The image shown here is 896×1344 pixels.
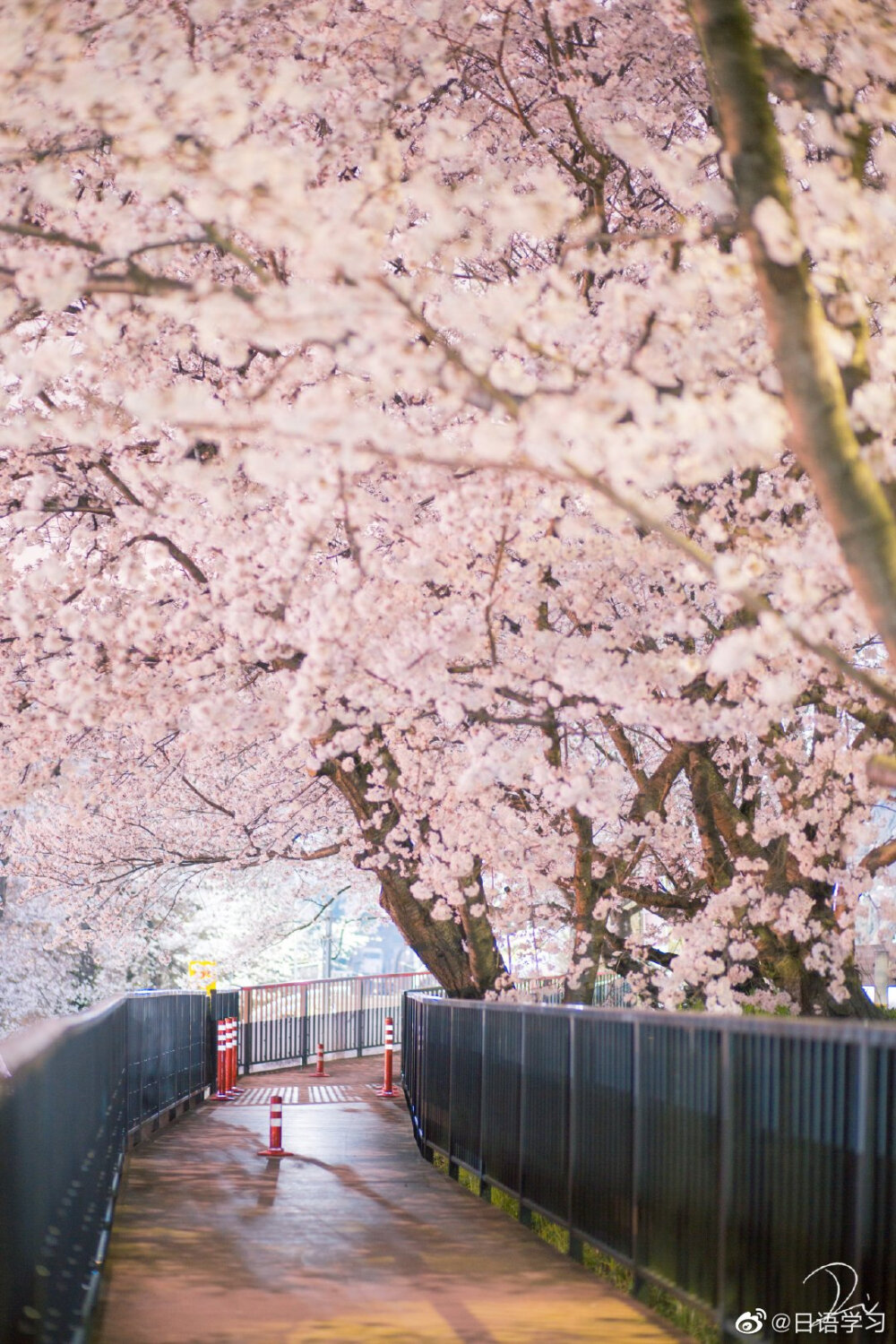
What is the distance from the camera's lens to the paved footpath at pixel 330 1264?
702cm

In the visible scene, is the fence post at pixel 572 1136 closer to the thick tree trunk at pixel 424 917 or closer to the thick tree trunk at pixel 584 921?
the thick tree trunk at pixel 584 921

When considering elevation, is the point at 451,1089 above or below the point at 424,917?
below

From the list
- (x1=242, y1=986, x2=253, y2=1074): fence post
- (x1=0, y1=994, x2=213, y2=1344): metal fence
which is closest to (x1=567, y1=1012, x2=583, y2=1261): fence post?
(x1=0, y1=994, x2=213, y2=1344): metal fence

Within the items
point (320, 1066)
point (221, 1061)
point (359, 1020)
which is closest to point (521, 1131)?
point (221, 1061)

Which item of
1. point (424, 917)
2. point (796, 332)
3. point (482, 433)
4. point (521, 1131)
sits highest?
point (796, 332)

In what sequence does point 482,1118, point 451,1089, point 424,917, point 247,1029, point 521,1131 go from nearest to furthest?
point 521,1131 < point 482,1118 < point 451,1089 < point 424,917 < point 247,1029

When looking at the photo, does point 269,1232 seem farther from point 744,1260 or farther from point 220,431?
point 220,431

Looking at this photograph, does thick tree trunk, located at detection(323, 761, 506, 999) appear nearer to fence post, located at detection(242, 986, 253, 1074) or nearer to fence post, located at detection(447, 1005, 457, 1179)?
fence post, located at detection(447, 1005, 457, 1179)

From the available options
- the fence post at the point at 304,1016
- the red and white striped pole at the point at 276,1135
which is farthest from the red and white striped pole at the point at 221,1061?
the red and white striped pole at the point at 276,1135

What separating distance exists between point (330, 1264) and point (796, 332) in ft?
20.0

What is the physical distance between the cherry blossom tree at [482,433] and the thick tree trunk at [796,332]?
0.02 meters

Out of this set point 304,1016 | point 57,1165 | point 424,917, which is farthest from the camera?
point 304,1016

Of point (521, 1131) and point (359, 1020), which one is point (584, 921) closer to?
point (521, 1131)

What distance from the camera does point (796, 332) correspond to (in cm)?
546
